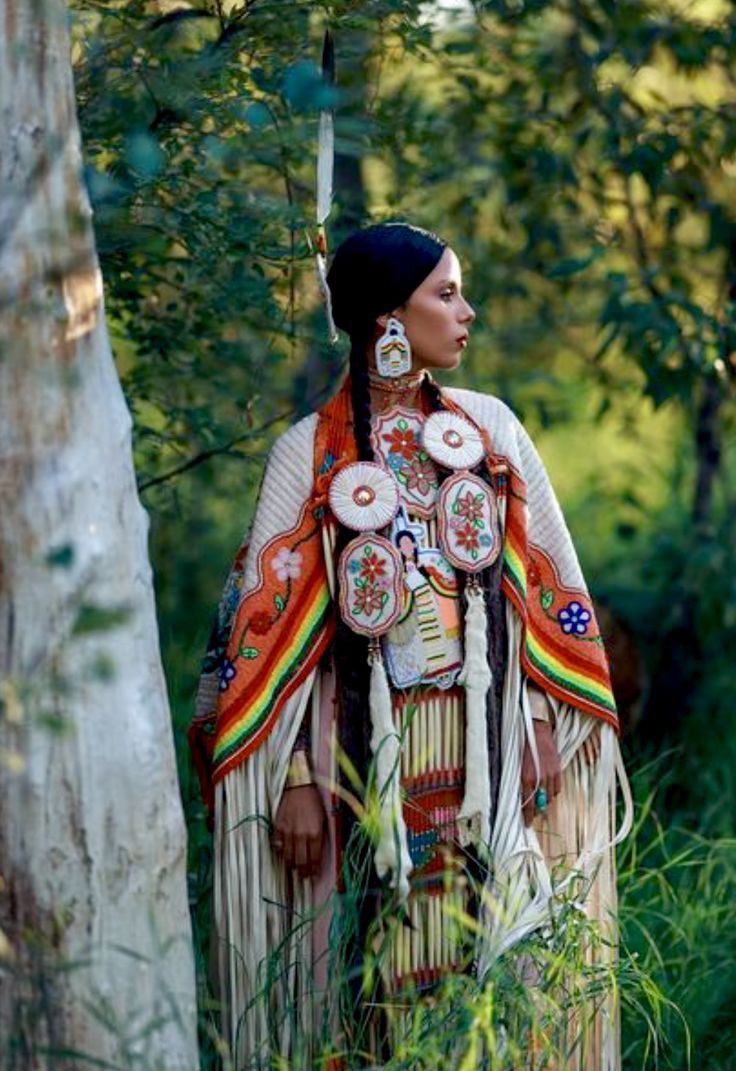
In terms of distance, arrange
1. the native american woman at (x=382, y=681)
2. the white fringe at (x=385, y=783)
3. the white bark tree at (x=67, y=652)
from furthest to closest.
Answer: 1. the native american woman at (x=382, y=681)
2. the white fringe at (x=385, y=783)
3. the white bark tree at (x=67, y=652)

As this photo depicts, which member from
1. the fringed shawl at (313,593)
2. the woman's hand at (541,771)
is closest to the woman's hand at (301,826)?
the fringed shawl at (313,593)

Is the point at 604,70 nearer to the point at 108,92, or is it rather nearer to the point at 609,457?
the point at 108,92

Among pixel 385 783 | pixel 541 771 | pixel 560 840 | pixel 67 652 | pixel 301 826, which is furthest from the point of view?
pixel 560 840

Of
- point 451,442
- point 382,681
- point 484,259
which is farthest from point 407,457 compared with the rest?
point 484,259

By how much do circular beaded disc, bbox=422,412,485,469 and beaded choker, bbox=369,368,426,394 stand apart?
72 mm

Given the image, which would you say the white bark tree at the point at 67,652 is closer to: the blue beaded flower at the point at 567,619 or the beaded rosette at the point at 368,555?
the beaded rosette at the point at 368,555

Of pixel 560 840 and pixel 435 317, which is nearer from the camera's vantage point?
pixel 435 317

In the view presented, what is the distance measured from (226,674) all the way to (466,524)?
520mm

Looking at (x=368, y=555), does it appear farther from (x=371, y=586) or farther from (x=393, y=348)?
(x=393, y=348)

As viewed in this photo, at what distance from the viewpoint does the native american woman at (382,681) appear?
3729mm

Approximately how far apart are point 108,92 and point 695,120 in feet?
6.50

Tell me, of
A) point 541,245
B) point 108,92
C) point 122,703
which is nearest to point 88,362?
point 122,703

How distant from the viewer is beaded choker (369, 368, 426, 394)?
12.5 ft

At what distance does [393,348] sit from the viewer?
378 cm
